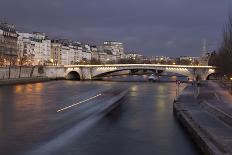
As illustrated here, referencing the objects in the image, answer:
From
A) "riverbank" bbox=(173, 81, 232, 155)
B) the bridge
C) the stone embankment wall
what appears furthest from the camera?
the bridge

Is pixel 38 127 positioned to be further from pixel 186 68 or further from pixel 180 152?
pixel 186 68

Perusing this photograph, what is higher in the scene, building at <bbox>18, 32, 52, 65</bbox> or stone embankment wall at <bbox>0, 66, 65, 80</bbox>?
building at <bbox>18, 32, 52, 65</bbox>

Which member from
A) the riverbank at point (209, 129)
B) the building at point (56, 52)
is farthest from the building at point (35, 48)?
the riverbank at point (209, 129)

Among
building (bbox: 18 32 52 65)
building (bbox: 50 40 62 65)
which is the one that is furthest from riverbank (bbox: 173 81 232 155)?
building (bbox: 50 40 62 65)

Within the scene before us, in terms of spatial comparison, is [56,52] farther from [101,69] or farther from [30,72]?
[30,72]

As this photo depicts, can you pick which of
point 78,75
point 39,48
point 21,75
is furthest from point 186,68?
point 39,48

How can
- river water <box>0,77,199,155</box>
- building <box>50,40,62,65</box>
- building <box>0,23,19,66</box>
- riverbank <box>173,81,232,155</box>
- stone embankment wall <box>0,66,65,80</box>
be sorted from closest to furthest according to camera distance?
riverbank <box>173,81,232,155</box>
river water <box>0,77,199,155</box>
stone embankment wall <box>0,66,65,80</box>
building <box>0,23,19,66</box>
building <box>50,40,62,65</box>

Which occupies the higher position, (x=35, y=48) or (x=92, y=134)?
(x=35, y=48)

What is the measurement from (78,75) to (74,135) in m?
87.6

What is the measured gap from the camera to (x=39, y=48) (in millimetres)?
157750

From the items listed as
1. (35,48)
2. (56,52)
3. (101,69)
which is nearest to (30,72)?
(101,69)

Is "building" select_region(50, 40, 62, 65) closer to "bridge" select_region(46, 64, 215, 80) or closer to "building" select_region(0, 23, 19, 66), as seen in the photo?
"building" select_region(0, 23, 19, 66)

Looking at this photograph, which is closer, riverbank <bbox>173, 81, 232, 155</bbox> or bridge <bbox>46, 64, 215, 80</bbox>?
riverbank <bbox>173, 81, 232, 155</bbox>

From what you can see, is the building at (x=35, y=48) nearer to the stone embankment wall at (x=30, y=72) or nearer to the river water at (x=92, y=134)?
the stone embankment wall at (x=30, y=72)
